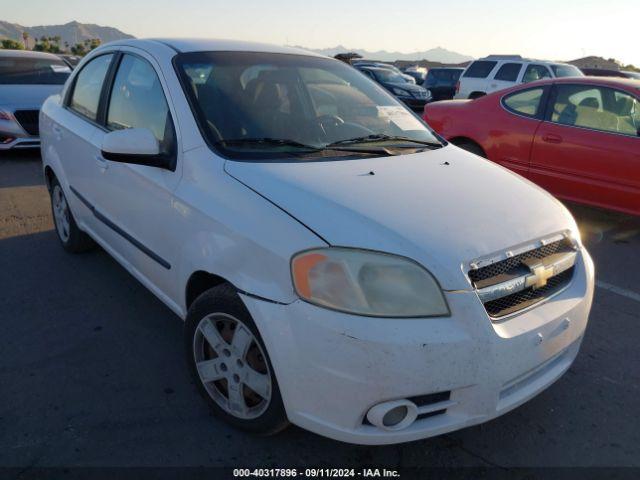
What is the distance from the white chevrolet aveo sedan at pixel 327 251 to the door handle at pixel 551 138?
2.89m

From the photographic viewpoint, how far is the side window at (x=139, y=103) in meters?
2.84

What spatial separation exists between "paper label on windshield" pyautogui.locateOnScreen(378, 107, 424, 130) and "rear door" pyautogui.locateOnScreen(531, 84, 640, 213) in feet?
8.81

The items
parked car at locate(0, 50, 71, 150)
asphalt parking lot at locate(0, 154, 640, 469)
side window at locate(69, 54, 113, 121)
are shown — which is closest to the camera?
asphalt parking lot at locate(0, 154, 640, 469)

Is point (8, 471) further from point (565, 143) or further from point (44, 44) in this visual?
point (44, 44)

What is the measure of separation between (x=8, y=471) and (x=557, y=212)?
2.59m

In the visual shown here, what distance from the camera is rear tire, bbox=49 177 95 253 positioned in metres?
4.32

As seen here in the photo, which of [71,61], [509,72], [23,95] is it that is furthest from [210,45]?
[71,61]

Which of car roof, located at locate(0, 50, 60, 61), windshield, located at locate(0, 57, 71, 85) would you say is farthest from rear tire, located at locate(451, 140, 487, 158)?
car roof, located at locate(0, 50, 60, 61)

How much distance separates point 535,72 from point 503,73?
0.87 meters

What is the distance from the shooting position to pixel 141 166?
9.53 ft

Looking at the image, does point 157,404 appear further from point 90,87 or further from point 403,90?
point 403,90

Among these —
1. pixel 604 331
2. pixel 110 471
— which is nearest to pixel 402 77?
pixel 604 331

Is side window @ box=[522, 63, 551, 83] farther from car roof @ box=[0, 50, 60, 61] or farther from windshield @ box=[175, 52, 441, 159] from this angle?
windshield @ box=[175, 52, 441, 159]

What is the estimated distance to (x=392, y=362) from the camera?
1.89 metres
